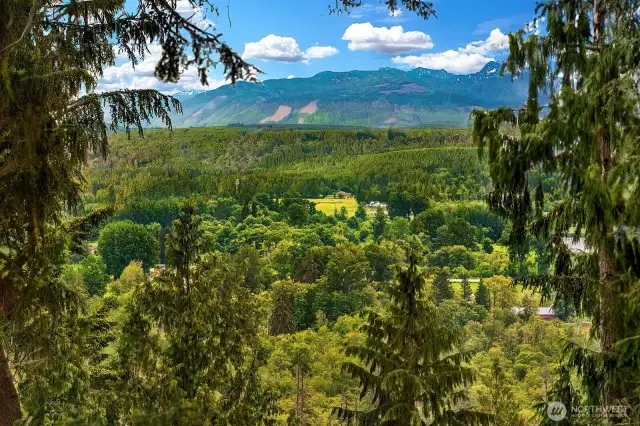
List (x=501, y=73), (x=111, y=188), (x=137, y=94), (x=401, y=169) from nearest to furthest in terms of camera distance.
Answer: (x=137, y=94)
(x=501, y=73)
(x=111, y=188)
(x=401, y=169)

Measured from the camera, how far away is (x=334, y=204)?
354 ft

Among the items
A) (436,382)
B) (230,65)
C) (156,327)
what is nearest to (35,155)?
(230,65)

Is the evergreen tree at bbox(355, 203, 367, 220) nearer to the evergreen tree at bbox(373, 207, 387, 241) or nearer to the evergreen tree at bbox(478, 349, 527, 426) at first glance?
the evergreen tree at bbox(373, 207, 387, 241)

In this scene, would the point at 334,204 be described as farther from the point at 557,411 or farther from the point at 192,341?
the point at 557,411

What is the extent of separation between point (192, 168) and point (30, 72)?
135 m

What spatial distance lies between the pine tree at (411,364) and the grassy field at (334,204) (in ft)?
289

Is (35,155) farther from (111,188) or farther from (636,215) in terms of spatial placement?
(111,188)

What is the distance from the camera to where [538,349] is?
96.6ft

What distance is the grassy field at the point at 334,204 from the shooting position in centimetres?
9882

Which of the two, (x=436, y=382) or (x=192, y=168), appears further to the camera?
(x=192, y=168)

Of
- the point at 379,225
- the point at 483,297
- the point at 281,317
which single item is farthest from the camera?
the point at 379,225

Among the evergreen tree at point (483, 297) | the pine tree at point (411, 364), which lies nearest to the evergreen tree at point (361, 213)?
the evergreen tree at point (483, 297)

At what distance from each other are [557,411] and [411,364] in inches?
89.1

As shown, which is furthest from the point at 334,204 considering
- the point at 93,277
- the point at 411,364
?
the point at 411,364
